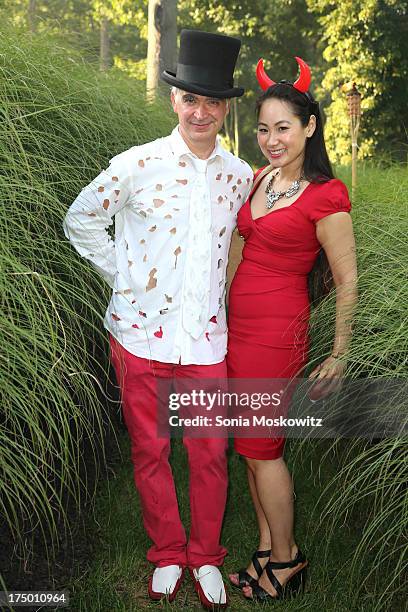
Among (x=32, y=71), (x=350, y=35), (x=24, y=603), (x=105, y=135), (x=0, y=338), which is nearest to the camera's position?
(x=0, y=338)

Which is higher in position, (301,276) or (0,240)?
(0,240)

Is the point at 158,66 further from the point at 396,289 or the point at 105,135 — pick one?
the point at 396,289

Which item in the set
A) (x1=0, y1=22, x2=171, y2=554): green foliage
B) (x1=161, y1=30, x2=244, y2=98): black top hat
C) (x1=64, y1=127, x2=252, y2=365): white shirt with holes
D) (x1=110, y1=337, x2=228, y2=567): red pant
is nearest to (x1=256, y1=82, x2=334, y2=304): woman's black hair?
(x1=161, y1=30, x2=244, y2=98): black top hat

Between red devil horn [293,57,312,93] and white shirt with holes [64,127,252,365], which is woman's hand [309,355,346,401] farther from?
red devil horn [293,57,312,93]

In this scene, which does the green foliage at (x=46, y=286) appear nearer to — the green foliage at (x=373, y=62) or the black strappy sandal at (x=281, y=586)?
the black strappy sandal at (x=281, y=586)

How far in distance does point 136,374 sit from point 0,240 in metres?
0.72

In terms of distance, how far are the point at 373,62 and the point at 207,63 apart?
35.5ft

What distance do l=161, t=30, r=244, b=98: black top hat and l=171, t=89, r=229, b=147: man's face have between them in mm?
44

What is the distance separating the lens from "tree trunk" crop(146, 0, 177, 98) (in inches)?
319

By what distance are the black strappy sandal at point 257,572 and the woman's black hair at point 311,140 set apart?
1.02m

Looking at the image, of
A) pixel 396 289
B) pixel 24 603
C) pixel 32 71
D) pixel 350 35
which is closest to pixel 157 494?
pixel 24 603

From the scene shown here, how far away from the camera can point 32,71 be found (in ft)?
10.5

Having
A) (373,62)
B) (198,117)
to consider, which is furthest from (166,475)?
(373,62)

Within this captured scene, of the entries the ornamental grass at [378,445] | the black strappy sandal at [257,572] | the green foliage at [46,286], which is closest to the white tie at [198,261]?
the green foliage at [46,286]
